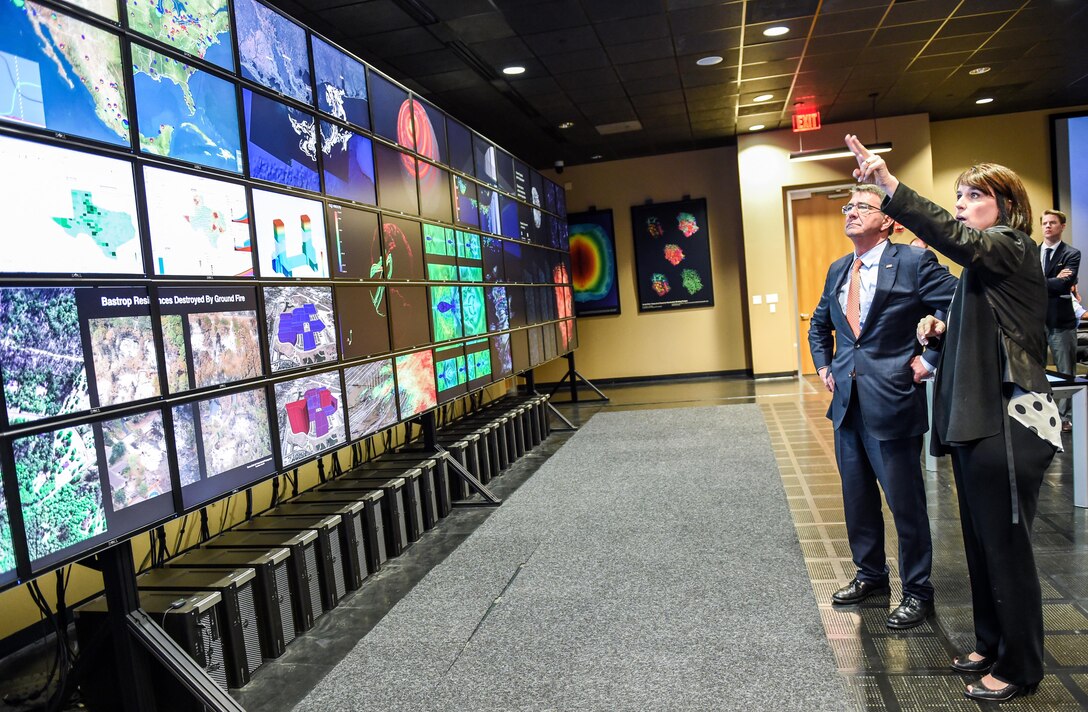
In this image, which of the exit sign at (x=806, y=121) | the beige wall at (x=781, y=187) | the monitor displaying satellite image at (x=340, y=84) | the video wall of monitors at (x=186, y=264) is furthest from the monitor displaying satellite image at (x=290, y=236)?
the beige wall at (x=781, y=187)

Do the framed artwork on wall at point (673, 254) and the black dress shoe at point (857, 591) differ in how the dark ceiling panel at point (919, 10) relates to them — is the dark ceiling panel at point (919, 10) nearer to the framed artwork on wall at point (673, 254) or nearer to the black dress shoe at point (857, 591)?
the black dress shoe at point (857, 591)

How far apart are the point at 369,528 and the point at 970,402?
8.83ft

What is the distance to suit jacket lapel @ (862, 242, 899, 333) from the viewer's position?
2.62 m

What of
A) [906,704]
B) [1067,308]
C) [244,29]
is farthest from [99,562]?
[1067,308]

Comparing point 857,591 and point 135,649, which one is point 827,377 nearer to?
point 857,591

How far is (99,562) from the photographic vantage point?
2275mm

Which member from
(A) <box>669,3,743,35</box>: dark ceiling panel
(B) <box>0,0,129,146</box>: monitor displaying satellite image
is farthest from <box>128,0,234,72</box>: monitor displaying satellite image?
(A) <box>669,3,743,35</box>: dark ceiling panel

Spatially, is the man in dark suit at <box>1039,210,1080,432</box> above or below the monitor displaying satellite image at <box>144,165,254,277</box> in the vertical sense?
below

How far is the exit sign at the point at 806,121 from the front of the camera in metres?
8.87

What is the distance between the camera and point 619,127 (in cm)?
900

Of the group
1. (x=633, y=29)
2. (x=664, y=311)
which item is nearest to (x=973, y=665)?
(x=633, y=29)

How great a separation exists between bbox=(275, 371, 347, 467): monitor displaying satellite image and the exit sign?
7.32 metres

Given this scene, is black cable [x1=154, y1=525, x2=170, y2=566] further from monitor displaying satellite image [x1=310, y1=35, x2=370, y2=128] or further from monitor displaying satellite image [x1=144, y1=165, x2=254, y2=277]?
monitor displaying satellite image [x1=310, y1=35, x2=370, y2=128]

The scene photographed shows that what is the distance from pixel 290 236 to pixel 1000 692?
300cm
